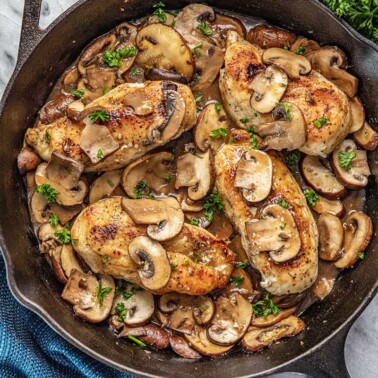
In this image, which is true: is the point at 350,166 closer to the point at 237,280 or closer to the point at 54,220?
the point at 237,280

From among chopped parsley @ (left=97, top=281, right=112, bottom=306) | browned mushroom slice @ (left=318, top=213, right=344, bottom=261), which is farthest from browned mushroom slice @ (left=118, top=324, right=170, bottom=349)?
browned mushroom slice @ (left=318, top=213, right=344, bottom=261)

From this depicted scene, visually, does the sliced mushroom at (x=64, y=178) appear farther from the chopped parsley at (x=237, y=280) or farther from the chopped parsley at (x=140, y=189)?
the chopped parsley at (x=237, y=280)

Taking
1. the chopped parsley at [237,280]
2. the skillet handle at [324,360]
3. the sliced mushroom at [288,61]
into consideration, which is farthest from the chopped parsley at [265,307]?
the sliced mushroom at [288,61]

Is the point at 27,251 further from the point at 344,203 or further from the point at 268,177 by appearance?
the point at 344,203

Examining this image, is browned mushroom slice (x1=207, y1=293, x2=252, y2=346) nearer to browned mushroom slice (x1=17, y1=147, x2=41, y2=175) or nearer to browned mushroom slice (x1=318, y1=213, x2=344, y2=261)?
browned mushroom slice (x1=318, y1=213, x2=344, y2=261)

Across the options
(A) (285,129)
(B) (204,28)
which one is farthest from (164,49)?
(A) (285,129)

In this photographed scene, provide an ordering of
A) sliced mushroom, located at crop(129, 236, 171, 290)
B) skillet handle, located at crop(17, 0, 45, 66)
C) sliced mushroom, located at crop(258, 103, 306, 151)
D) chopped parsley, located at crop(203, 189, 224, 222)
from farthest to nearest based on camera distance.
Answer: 1. chopped parsley, located at crop(203, 189, 224, 222)
2. skillet handle, located at crop(17, 0, 45, 66)
3. sliced mushroom, located at crop(258, 103, 306, 151)
4. sliced mushroom, located at crop(129, 236, 171, 290)

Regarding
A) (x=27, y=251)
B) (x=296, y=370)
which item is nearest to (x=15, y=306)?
(x=27, y=251)
